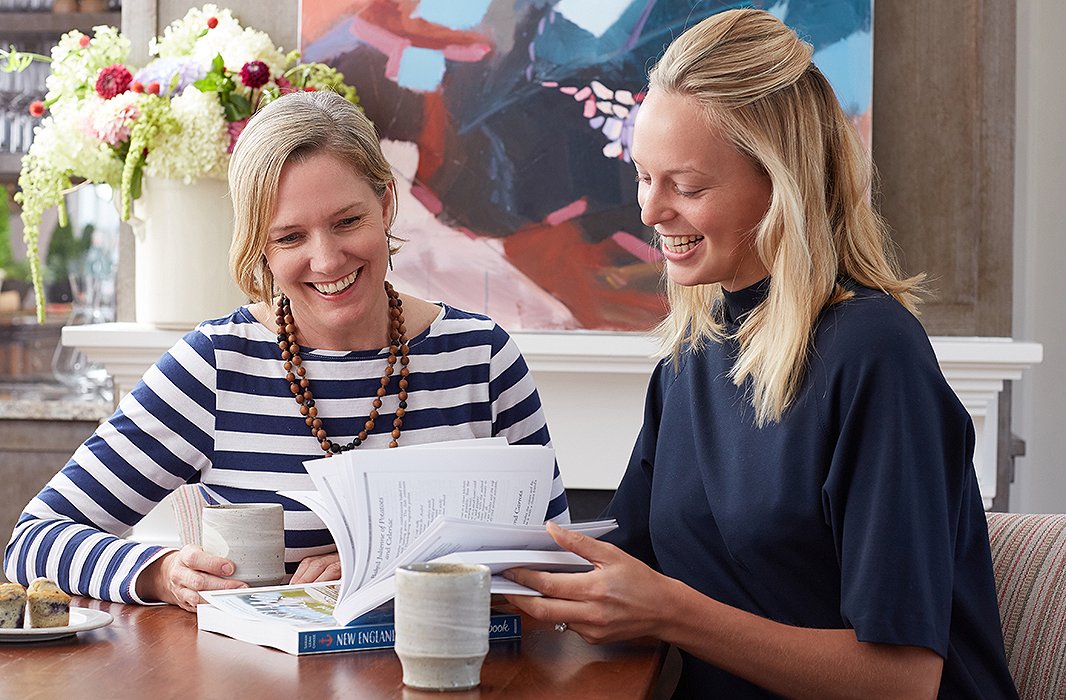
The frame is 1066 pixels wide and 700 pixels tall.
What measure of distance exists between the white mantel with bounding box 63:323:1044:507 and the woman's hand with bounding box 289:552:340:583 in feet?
3.61

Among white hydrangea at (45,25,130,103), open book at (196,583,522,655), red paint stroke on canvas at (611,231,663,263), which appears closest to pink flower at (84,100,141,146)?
white hydrangea at (45,25,130,103)

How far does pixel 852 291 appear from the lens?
51.6 inches

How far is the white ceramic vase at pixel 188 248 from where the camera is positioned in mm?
2598

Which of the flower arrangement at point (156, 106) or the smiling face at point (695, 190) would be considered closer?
the smiling face at point (695, 190)

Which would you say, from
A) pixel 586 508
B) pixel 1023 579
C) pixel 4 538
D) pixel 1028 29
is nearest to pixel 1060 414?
pixel 1028 29

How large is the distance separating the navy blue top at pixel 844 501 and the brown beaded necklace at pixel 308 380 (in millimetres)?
422

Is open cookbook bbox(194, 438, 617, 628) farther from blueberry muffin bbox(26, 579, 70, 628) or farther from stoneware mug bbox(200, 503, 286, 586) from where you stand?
blueberry muffin bbox(26, 579, 70, 628)

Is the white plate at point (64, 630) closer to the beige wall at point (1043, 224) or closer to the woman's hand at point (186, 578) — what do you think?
the woman's hand at point (186, 578)

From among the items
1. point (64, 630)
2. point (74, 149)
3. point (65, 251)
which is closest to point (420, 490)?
point (64, 630)

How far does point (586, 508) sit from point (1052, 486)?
5.62 feet

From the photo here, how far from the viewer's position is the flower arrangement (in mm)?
2482

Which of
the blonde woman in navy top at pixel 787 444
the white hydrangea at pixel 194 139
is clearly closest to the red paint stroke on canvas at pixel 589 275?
the white hydrangea at pixel 194 139

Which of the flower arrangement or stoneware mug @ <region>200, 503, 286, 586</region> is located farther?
the flower arrangement

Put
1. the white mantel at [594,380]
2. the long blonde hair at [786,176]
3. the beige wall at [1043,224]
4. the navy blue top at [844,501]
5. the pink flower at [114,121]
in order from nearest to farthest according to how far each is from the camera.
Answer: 1. the navy blue top at [844,501]
2. the long blonde hair at [786,176]
3. the pink flower at [114,121]
4. the white mantel at [594,380]
5. the beige wall at [1043,224]
